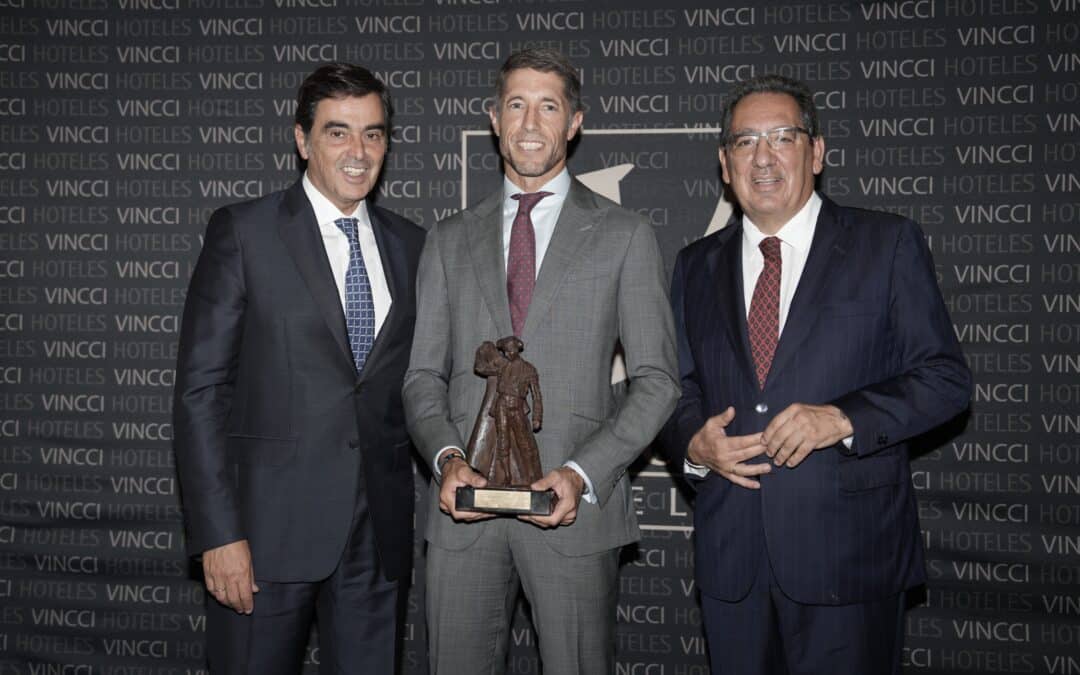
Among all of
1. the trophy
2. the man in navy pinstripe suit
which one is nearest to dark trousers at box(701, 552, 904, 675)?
the man in navy pinstripe suit

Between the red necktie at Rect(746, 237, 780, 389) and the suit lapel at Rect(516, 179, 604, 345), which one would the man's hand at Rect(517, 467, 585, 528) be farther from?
the red necktie at Rect(746, 237, 780, 389)

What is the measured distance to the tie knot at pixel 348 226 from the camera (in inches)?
96.9

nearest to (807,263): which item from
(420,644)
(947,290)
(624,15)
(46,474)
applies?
(947,290)

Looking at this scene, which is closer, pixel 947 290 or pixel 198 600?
pixel 947 290

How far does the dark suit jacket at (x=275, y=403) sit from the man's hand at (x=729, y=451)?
2.85ft

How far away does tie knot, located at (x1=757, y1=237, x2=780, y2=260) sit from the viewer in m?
2.26

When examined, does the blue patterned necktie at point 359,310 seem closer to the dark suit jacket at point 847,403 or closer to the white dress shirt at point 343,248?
the white dress shirt at point 343,248

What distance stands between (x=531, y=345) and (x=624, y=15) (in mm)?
Answer: 1709

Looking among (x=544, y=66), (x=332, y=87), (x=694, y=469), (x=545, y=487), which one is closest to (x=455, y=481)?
(x=545, y=487)

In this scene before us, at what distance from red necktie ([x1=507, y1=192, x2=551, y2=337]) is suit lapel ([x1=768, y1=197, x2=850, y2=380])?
24.7 inches

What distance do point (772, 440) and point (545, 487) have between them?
A: 1.78ft

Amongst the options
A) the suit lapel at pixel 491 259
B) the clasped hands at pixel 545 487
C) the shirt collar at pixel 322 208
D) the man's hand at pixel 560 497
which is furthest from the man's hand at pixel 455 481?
the shirt collar at pixel 322 208

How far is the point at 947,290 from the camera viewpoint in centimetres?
321

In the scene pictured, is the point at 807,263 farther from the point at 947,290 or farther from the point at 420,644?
the point at 420,644
